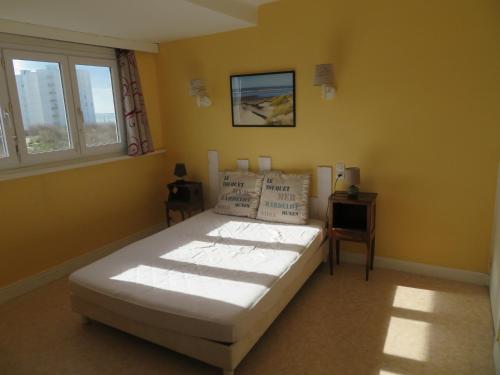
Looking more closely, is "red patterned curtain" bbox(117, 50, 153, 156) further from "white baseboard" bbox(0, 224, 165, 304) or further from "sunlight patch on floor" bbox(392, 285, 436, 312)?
"sunlight patch on floor" bbox(392, 285, 436, 312)

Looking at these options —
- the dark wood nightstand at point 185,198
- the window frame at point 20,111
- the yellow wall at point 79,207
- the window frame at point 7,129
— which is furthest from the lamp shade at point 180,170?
the window frame at point 7,129

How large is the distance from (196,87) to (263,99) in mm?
730

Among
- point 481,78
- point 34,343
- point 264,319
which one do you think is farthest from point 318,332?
point 481,78

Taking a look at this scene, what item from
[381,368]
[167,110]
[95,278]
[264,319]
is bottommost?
[381,368]

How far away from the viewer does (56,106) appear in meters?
3.37

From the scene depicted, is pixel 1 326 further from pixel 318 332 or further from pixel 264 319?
pixel 318 332

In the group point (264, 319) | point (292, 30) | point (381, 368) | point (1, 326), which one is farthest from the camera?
point (292, 30)

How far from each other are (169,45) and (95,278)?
279 centimetres

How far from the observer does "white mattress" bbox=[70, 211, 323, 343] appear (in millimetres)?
2014

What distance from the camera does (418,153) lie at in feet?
9.84

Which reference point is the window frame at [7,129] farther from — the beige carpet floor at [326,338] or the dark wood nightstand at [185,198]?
the dark wood nightstand at [185,198]

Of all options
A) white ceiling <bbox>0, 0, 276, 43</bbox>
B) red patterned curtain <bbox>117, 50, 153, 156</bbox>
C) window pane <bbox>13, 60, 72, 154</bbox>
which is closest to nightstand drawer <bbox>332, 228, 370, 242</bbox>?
white ceiling <bbox>0, 0, 276, 43</bbox>

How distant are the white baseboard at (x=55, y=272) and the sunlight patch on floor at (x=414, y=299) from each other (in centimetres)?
285

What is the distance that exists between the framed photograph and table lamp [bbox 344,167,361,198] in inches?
30.4
